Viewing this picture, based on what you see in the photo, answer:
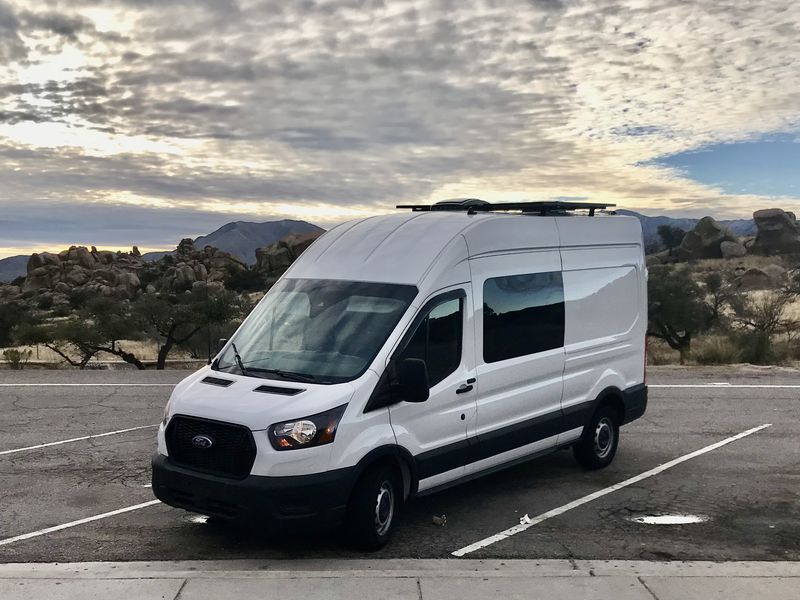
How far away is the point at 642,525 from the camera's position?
7281 mm

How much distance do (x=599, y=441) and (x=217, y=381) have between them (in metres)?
4.50

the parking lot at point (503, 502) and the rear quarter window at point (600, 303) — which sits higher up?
the rear quarter window at point (600, 303)

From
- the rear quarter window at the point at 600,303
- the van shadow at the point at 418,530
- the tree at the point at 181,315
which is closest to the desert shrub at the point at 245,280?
the tree at the point at 181,315

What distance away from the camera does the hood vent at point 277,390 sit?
618 centimetres

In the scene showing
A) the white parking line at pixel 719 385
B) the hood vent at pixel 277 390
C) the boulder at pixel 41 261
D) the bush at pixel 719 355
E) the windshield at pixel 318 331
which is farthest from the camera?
the boulder at pixel 41 261

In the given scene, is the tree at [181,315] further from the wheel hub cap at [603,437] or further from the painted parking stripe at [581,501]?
the wheel hub cap at [603,437]

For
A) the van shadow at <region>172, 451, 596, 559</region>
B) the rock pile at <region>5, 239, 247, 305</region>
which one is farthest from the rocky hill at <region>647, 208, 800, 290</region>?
the van shadow at <region>172, 451, 596, 559</region>

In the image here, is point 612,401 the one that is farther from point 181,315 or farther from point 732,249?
point 732,249

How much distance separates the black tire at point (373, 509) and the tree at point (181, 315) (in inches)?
1038

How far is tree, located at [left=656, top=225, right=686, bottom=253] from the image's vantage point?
94000 mm

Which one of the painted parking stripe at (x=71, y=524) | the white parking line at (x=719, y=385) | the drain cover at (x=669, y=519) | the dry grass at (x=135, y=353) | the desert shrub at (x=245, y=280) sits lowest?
the dry grass at (x=135, y=353)

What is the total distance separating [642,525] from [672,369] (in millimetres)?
10840

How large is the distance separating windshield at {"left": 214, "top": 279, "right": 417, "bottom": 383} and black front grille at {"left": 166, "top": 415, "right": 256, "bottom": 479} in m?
0.60

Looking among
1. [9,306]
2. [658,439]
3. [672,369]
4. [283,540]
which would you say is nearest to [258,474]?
[283,540]
